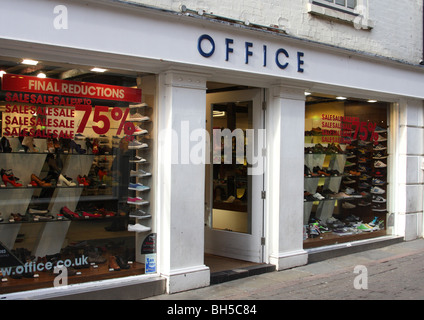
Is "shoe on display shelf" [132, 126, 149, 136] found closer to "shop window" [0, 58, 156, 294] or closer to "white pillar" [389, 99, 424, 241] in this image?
"shop window" [0, 58, 156, 294]

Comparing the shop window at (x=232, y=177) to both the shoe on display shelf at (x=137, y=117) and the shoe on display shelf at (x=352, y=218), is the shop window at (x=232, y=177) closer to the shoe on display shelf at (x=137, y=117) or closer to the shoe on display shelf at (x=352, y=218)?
the shoe on display shelf at (x=137, y=117)

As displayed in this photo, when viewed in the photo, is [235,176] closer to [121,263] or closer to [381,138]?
[121,263]

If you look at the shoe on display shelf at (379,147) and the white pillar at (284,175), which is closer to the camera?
the white pillar at (284,175)

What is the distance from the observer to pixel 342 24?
945 centimetres

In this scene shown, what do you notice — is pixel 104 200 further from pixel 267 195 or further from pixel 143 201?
pixel 267 195

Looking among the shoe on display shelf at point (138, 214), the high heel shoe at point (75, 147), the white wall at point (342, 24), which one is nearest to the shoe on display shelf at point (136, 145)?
the high heel shoe at point (75, 147)

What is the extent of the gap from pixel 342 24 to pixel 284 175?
3.33m

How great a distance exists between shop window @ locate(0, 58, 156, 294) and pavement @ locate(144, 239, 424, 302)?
1.12 meters

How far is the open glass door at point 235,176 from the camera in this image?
27.9 feet

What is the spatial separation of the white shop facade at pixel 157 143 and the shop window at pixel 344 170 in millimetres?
70

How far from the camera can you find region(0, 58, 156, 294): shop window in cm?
614

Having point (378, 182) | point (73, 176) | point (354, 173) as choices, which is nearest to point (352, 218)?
point (354, 173)
